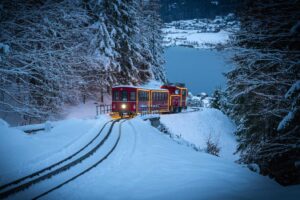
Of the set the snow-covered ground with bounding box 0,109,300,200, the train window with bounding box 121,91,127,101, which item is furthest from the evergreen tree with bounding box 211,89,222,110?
the snow-covered ground with bounding box 0,109,300,200

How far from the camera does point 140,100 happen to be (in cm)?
2381

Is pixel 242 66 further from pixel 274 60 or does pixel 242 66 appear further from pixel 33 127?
pixel 33 127

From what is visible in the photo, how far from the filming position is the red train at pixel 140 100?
22.9 m

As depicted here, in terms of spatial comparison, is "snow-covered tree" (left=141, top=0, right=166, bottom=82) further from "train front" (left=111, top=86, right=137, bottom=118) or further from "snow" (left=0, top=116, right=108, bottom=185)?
"snow" (left=0, top=116, right=108, bottom=185)

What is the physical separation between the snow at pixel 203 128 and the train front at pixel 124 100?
16.6 feet

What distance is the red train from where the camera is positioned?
22875mm

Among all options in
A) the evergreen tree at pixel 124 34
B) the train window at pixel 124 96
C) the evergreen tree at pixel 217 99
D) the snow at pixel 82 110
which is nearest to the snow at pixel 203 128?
the train window at pixel 124 96

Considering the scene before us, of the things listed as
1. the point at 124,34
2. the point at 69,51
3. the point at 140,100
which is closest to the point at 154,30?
the point at 124,34

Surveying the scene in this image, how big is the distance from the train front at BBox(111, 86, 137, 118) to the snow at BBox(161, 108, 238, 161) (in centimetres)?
507

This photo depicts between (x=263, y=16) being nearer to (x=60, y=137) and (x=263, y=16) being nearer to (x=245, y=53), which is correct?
(x=245, y=53)

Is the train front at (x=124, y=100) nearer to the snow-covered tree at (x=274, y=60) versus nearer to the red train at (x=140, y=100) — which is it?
the red train at (x=140, y=100)

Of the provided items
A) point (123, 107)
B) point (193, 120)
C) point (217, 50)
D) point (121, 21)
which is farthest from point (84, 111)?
point (217, 50)

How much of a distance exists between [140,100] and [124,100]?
185 centimetres

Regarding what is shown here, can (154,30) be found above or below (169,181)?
above
